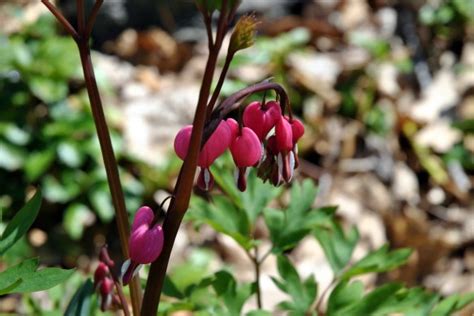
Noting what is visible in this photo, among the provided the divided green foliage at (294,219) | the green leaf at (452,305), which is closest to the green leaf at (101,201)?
the divided green foliage at (294,219)

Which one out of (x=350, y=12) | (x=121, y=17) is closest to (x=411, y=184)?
(x=350, y=12)

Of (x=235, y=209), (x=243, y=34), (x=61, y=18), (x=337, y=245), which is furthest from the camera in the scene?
(x=337, y=245)

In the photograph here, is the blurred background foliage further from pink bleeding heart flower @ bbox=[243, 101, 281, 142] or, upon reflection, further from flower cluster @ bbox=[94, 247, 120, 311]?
pink bleeding heart flower @ bbox=[243, 101, 281, 142]

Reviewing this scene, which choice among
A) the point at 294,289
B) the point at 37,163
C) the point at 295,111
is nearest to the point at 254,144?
the point at 294,289

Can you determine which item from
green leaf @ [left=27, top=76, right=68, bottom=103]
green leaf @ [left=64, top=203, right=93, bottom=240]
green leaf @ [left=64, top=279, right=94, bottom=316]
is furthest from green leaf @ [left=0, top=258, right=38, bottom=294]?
green leaf @ [left=27, top=76, right=68, bottom=103]

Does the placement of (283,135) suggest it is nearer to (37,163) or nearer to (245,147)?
(245,147)
